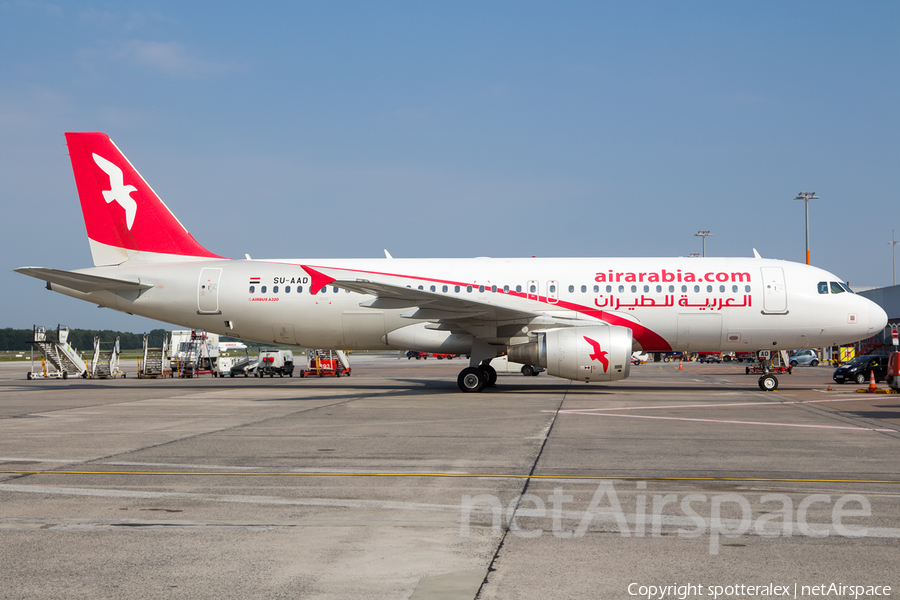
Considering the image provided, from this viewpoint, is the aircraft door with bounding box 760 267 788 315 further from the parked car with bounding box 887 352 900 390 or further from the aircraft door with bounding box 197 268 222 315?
the aircraft door with bounding box 197 268 222 315

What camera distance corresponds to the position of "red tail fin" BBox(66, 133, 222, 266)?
23953mm

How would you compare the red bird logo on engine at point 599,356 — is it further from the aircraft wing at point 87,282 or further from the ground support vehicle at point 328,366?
the ground support vehicle at point 328,366

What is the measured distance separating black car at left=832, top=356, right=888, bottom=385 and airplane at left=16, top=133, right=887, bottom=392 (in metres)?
10.1

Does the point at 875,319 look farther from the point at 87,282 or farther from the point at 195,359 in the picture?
the point at 195,359

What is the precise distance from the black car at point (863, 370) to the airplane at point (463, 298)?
397 inches

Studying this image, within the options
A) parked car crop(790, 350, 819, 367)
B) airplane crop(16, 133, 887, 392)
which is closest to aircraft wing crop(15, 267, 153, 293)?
airplane crop(16, 133, 887, 392)

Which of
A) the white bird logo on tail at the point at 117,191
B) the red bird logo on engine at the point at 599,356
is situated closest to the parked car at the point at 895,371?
the red bird logo on engine at the point at 599,356

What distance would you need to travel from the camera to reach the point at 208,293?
2306cm

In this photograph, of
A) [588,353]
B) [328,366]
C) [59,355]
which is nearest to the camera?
[588,353]

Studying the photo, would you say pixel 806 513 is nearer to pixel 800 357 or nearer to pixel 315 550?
pixel 315 550

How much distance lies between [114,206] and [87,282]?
2653 millimetres

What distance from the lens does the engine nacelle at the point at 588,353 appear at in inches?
763

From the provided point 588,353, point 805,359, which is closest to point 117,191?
point 588,353

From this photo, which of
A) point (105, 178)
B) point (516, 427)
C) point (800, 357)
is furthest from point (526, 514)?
point (800, 357)
